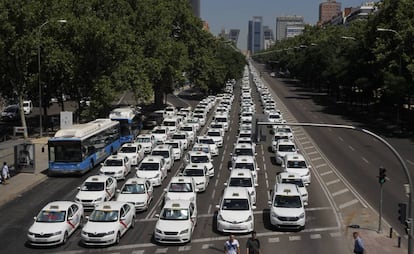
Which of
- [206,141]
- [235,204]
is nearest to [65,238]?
[235,204]

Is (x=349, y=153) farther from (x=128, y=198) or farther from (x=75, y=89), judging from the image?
(x=75, y=89)

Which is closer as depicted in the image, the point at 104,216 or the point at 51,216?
the point at 104,216

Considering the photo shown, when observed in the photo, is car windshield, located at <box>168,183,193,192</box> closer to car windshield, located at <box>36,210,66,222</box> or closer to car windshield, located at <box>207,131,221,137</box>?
car windshield, located at <box>36,210,66,222</box>

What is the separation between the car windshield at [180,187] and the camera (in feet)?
93.9

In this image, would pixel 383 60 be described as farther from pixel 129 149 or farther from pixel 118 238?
pixel 118 238

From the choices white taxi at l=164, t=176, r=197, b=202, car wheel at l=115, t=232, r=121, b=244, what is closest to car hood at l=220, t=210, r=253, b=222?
white taxi at l=164, t=176, r=197, b=202

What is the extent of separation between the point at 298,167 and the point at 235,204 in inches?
426

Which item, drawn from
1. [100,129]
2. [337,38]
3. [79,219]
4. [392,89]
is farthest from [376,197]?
[337,38]

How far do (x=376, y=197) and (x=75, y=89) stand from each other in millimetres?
38491

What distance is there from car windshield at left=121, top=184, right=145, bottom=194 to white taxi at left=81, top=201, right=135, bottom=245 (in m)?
3.54

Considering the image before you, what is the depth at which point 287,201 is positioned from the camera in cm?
2553

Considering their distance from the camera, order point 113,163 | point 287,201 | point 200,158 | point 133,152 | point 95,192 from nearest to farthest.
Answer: point 287,201
point 95,192
point 113,163
point 200,158
point 133,152

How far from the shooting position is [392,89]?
58.0 m

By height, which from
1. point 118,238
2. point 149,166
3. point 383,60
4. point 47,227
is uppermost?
point 383,60
